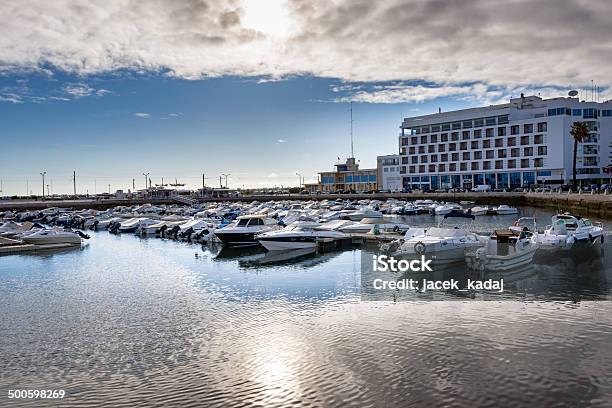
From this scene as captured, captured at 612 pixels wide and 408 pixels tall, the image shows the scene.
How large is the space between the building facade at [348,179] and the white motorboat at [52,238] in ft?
389

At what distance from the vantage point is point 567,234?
34719 mm

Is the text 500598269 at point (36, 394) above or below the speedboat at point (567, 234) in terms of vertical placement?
below

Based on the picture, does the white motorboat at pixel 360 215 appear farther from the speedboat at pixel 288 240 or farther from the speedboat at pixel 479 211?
the speedboat at pixel 288 240

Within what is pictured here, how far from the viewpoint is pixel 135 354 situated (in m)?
16.6

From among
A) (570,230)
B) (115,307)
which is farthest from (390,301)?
(570,230)

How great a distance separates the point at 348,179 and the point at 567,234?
134 metres

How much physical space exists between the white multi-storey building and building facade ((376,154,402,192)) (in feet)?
17.8

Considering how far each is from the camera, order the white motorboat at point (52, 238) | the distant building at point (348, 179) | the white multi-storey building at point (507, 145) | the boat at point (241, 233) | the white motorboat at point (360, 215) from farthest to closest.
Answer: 1. the distant building at point (348, 179)
2. the white multi-storey building at point (507, 145)
3. the white motorboat at point (360, 215)
4. the white motorboat at point (52, 238)
5. the boat at point (241, 233)

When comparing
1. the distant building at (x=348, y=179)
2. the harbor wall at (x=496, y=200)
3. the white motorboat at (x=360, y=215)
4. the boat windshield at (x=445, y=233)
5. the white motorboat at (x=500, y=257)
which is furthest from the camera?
the distant building at (x=348, y=179)

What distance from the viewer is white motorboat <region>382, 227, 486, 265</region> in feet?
98.2

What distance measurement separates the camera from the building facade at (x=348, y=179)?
164000 mm

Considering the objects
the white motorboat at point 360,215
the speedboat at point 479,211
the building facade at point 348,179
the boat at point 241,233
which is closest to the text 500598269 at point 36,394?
the boat at point 241,233

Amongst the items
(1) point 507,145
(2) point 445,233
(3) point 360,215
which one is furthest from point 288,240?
(1) point 507,145

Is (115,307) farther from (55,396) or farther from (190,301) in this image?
(55,396)
